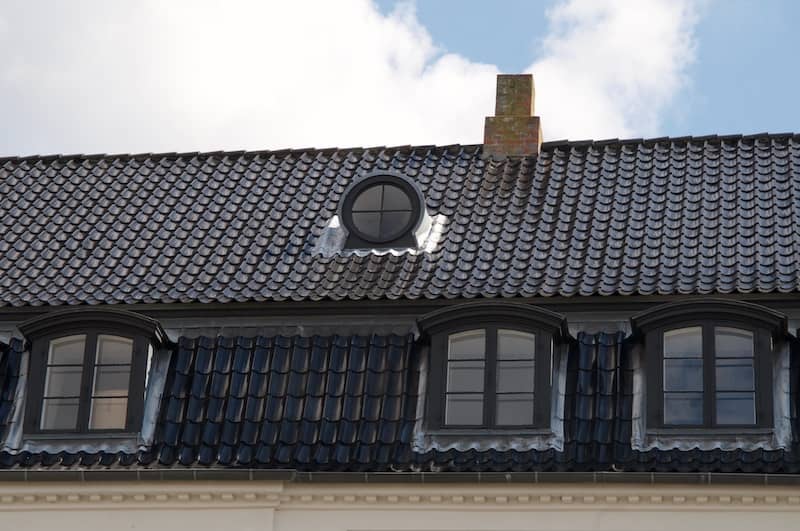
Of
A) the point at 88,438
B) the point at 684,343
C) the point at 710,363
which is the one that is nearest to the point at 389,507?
the point at 88,438

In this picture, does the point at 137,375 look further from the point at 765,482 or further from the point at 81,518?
the point at 765,482

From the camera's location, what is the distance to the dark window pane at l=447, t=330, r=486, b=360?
21.6 metres

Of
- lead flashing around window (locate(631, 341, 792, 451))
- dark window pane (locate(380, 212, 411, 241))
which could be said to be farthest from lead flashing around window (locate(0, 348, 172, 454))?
lead flashing around window (locate(631, 341, 792, 451))

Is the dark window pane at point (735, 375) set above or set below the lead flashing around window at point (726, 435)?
above

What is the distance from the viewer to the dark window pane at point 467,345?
21594 millimetres

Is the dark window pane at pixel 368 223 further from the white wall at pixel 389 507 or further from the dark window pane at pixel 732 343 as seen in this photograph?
the dark window pane at pixel 732 343

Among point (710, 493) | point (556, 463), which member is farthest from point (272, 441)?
point (710, 493)

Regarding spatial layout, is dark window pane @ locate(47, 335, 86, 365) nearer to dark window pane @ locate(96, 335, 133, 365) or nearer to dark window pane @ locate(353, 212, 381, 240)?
dark window pane @ locate(96, 335, 133, 365)

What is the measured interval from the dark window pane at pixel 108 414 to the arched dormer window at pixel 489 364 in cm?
392

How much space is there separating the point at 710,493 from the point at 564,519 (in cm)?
173

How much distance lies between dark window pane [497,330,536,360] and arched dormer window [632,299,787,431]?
1433 millimetres

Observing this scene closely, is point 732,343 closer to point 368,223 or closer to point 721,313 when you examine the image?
point 721,313

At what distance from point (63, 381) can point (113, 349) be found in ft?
2.47

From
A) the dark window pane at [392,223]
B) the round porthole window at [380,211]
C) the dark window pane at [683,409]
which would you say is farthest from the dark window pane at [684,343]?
the dark window pane at [392,223]
